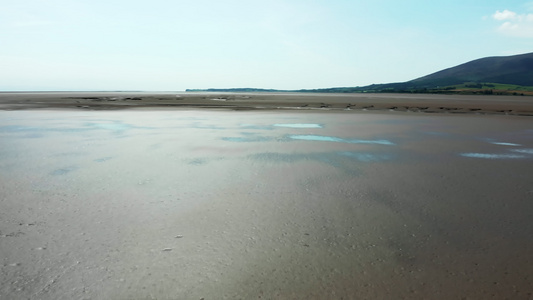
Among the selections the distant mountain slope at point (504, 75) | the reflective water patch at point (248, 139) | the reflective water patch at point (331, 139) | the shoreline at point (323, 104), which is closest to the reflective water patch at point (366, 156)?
the reflective water patch at point (331, 139)

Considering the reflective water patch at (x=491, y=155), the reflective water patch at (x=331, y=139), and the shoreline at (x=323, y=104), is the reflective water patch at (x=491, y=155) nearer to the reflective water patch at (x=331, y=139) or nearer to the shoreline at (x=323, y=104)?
the reflective water patch at (x=331, y=139)

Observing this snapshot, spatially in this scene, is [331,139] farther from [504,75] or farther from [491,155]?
[504,75]

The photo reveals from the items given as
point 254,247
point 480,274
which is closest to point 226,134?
point 254,247

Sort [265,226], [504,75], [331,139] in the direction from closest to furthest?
1. [265,226]
2. [331,139]
3. [504,75]

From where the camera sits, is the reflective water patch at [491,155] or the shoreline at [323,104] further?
the shoreline at [323,104]

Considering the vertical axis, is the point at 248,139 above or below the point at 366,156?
above

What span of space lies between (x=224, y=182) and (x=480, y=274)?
17.3ft

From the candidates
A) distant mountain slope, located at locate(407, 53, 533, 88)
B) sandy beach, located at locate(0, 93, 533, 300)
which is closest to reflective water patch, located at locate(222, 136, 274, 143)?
sandy beach, located at locate(0, 93, 533, 300)

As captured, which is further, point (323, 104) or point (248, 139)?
point (323, 104)

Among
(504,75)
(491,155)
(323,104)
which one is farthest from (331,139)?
(504,75)

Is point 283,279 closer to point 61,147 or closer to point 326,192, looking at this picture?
point 326,192

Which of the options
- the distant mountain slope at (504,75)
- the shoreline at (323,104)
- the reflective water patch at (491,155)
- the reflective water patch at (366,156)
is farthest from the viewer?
the distant mountain slope at (504,75)

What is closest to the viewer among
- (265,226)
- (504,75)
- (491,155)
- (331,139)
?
(265,226)

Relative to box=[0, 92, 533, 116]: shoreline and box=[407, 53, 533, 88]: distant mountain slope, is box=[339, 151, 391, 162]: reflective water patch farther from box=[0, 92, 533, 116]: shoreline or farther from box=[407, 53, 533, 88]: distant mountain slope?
box=[407, 53, 533, 88]: distant mountain slope
